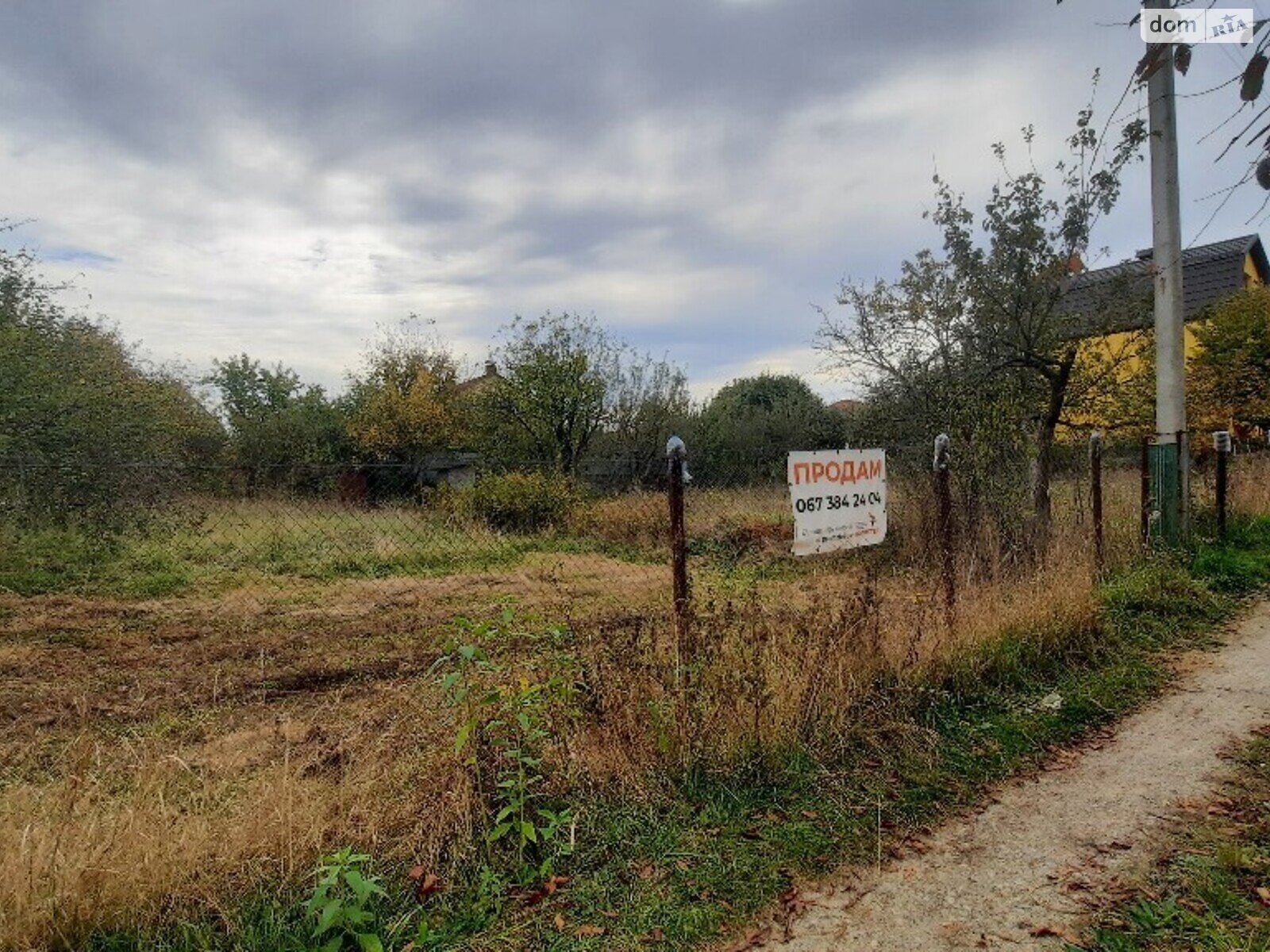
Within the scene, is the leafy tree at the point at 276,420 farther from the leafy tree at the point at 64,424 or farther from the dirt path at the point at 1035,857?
the dirt path at the point at 1035,857

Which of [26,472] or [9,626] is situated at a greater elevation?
[26,472]

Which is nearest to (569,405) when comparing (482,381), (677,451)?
(482,381)

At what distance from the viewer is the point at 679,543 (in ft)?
12.5

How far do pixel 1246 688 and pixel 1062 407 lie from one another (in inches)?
233

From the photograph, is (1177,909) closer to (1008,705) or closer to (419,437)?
(1008,705)

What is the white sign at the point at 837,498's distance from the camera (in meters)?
4.36

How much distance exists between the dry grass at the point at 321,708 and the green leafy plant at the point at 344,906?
18 centimetres

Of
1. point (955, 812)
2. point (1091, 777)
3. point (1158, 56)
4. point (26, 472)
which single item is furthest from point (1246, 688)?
point (26, 472)

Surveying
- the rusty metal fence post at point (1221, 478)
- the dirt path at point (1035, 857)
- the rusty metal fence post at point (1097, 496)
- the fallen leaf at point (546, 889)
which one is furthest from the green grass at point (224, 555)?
the rusty metal fence post at point (1221, 478)

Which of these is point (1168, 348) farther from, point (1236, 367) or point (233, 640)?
point (1236, 367)

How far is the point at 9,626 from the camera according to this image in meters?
6.75

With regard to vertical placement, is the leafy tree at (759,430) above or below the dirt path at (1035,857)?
above

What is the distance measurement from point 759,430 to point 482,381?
9159 millimetres

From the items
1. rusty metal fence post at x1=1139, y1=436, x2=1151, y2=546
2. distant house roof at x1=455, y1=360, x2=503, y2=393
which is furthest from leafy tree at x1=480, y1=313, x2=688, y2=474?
rusty metal fence post at x1=1139, y1=436, x2=1151, y2=546
